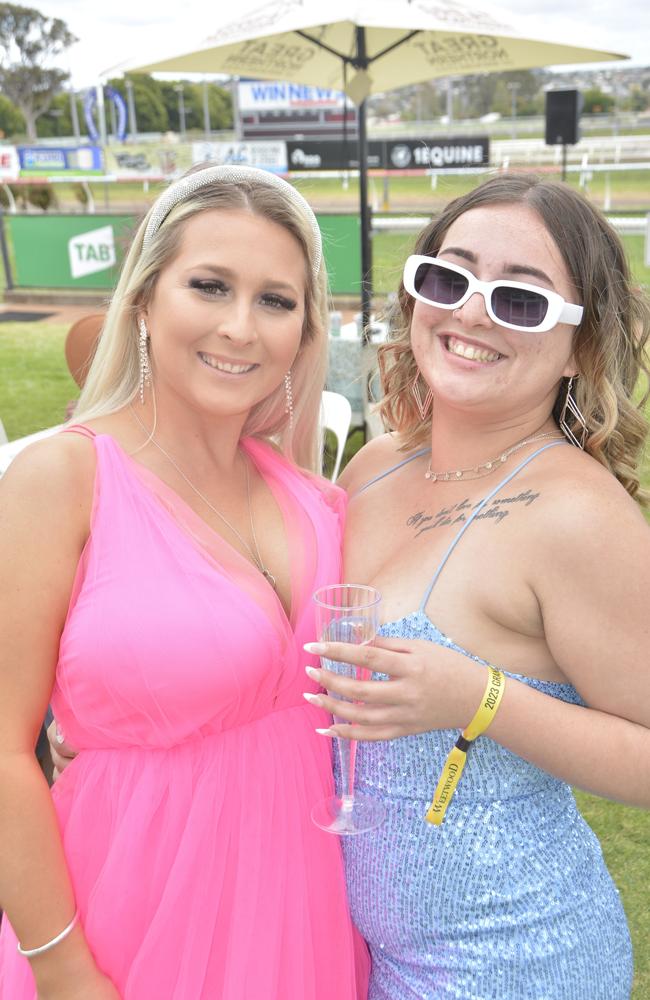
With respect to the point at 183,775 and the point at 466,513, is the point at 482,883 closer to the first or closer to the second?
the point at 183,775

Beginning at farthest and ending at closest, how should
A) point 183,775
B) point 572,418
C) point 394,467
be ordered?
1. point 394,467
2. point 572,418
3. point 183,775

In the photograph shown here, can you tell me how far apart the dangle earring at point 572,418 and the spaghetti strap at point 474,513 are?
2.1 inches

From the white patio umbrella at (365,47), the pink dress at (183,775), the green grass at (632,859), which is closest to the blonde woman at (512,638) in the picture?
the pink dress at (183,775)

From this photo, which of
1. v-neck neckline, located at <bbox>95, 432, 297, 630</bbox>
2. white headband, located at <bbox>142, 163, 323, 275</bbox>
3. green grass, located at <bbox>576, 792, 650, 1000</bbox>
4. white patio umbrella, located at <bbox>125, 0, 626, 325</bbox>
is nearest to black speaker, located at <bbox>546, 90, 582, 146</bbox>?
white patio umbrella, located at <bbox>125, 0, 626, 325</bbox>

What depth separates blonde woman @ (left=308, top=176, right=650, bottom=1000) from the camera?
1577 millimetres

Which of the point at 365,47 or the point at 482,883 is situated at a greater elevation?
the point at 365,47

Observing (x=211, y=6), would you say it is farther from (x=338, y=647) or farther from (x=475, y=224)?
(x=338, y=647)

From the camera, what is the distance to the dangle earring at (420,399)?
2252 mm

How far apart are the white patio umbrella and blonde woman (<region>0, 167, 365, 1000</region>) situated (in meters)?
6.28

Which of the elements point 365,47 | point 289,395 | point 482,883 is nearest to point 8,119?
point 365,47

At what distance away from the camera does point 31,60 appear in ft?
289

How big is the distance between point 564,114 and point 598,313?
13.6 metres

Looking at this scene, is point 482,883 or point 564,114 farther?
point 564,114

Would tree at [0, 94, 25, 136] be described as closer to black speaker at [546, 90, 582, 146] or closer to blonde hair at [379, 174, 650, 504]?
black speaker at [546, 90, 582, 146]
